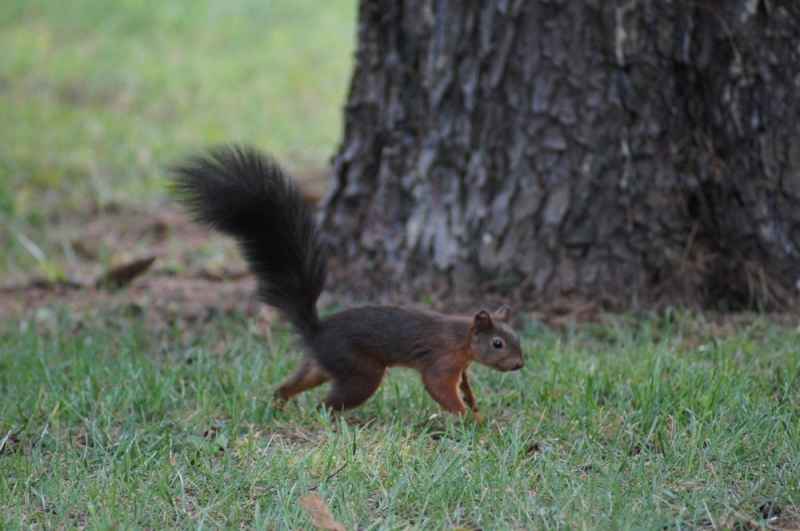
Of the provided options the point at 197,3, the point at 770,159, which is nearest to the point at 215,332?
the point at 770,159

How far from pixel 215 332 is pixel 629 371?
2.14 meters

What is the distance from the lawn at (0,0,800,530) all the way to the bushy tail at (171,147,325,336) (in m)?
0.43

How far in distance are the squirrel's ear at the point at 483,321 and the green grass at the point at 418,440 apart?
338 mm

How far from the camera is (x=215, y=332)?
487 centimetres

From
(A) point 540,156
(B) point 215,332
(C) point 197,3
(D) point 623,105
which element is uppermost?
(C) point 197,3

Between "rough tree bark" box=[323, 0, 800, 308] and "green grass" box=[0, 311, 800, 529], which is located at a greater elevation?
"rough tree bark" box=[323, 0, 800, 308]

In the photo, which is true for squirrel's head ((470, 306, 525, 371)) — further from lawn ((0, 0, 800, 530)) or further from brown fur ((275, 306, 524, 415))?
lawn ((0, 0, 800, 530))

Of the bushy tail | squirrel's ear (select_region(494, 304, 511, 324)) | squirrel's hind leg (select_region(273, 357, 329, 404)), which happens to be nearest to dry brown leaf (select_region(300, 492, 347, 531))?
squirrel's hind leg (select_region(273, 357, 329, 404))

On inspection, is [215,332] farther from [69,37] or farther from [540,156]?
[69,37]

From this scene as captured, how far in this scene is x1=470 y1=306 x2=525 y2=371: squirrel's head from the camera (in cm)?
364

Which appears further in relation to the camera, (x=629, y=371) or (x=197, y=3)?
(x=197, y=3)

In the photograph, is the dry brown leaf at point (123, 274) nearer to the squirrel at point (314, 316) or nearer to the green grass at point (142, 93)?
the green grass at point (142, 93)

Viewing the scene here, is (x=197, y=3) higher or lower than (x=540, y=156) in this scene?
higher

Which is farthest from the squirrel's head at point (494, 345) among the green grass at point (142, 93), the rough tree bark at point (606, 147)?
the green grass at point (142, 93)
